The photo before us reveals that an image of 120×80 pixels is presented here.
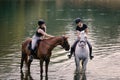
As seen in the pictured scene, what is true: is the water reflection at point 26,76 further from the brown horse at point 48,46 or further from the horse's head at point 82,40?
the horse's head at point 82,40

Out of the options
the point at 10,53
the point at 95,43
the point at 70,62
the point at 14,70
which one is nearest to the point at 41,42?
the point at 14,70

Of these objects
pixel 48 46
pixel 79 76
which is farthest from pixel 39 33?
pixel 79 76

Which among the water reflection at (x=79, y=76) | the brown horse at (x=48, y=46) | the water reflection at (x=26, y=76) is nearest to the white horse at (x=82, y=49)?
the brown horse at (x=48, y=46)

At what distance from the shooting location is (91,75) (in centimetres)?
1816

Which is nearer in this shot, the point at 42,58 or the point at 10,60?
the point at 42,58

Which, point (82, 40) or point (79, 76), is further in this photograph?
point (79, 76)

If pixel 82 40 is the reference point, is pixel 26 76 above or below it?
below

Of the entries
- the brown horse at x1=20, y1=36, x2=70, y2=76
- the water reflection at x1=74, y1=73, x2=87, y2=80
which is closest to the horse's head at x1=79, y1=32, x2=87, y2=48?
the brown horse at x1=20, y1=36, x2=70, y2=76

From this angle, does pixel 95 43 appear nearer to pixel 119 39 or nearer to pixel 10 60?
pixel 119 39

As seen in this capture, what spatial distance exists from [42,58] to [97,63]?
4.74 meters

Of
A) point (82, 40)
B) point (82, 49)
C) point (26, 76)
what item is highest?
point (82, 40)

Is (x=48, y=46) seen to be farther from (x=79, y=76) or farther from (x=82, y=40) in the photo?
(x=79, y=76)

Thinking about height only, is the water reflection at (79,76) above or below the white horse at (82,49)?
below

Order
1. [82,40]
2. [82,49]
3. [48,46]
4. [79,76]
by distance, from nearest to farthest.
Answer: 1. [82,40]
2. [82,49]
3. [48,46]
4. [79,76]
